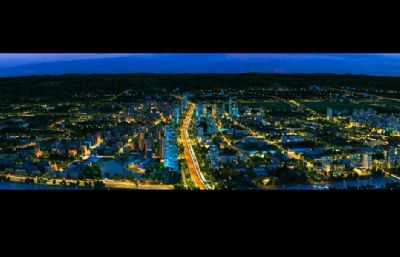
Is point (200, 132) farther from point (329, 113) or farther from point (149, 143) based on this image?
point (329, 113)

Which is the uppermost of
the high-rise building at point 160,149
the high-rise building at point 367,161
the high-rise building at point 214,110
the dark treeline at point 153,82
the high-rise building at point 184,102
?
the dark treeline at point 153,82

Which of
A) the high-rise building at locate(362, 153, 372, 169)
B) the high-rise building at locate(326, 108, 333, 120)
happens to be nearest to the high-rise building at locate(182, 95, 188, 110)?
the high-rise building at locate(326, 108, 333, 120)

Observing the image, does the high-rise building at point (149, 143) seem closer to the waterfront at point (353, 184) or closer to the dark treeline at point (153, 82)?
the dark treeline at point (153, 82)

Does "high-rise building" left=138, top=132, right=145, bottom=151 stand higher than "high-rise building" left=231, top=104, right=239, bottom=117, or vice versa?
"high-rise building" left=231, top=104, right=239, bottom=117

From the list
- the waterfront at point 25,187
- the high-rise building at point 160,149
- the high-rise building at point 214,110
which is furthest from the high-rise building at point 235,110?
the waterfront at point 25,187

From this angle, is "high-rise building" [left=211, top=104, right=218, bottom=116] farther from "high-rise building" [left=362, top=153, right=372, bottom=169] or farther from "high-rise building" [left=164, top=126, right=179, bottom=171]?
"high-rise building" [left=362, top=153, right=372, bottom=169]
